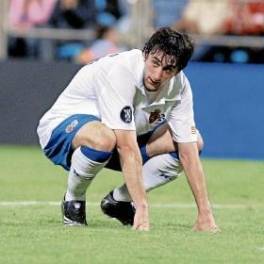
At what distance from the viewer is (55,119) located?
28.0ft

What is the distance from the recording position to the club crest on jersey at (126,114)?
7.90 meters

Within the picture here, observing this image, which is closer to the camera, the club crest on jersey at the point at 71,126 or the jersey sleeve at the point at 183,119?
the club crest on jersey at the point at 71,126

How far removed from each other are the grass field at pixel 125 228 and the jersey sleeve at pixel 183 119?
2.10 feet

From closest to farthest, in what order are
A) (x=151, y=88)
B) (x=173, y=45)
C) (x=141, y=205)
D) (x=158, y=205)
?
(x=141, y=205) < (x=173, y=45) < (x=151, y=88) < (x=158, y=205)

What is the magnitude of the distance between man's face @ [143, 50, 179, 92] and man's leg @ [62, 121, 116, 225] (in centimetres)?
44

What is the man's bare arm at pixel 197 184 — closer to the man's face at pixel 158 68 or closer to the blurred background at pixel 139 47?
the man's face at pixel 158 68

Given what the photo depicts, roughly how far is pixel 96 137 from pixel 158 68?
60 centimetres

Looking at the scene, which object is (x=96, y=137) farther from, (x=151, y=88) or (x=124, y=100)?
(x=151, y=88)

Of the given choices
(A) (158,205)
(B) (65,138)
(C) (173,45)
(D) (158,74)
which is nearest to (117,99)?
(D) (158,74)

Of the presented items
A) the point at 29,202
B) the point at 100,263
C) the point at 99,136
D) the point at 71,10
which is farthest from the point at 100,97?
the point at 71,10

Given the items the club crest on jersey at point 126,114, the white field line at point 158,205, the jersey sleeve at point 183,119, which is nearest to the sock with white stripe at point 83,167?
the club crest on jersey at point 126,114

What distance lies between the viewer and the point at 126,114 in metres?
7.91

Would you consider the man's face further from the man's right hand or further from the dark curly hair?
the man's right hand

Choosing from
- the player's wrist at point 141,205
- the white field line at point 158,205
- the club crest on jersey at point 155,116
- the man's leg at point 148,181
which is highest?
the club crest on jersey at point 155,116
